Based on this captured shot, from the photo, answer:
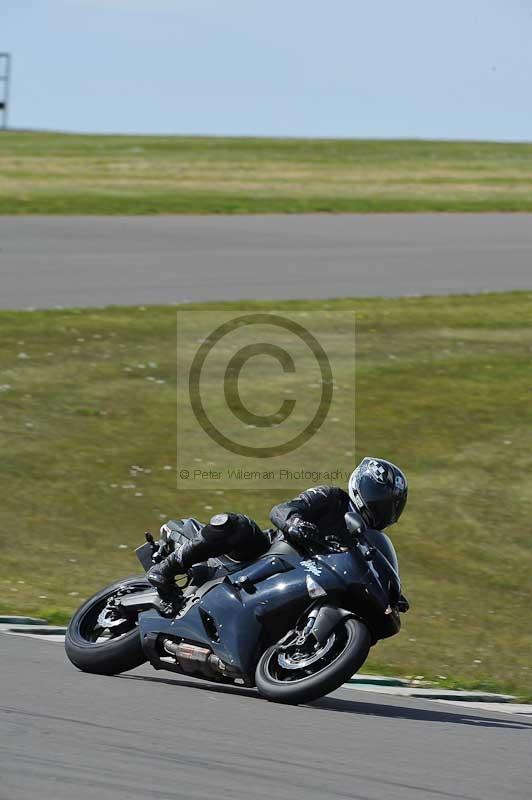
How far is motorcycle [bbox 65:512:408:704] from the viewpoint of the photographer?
286 inches

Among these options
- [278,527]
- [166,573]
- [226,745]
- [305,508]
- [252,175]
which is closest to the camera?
[226,745]

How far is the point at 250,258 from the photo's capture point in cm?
2314

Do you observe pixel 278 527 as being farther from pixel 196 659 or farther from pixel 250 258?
pixel 250 258

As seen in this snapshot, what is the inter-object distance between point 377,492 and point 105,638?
1785 millimetres

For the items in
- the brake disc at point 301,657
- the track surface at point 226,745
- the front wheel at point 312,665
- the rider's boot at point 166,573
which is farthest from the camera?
the rider's boot at point 166,573

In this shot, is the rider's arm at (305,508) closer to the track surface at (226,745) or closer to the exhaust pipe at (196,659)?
the exhaust pipe at (196,659)

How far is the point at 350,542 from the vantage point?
755 cm

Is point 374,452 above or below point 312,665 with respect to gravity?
below

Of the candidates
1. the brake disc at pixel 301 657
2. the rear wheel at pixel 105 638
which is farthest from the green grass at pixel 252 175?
the brake disc at pixel 301 657

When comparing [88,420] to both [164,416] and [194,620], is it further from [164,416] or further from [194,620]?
[194,620]

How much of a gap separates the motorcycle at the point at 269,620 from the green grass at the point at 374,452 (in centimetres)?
168

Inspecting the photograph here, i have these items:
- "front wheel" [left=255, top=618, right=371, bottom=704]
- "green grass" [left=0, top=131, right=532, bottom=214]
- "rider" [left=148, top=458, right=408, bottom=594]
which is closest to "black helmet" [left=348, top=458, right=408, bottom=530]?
"rider" [left=148, top=458, right=408, bottom=594]

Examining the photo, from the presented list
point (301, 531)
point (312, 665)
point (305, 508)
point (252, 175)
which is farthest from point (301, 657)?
point (252, 175)

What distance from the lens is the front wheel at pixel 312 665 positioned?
705 cm
